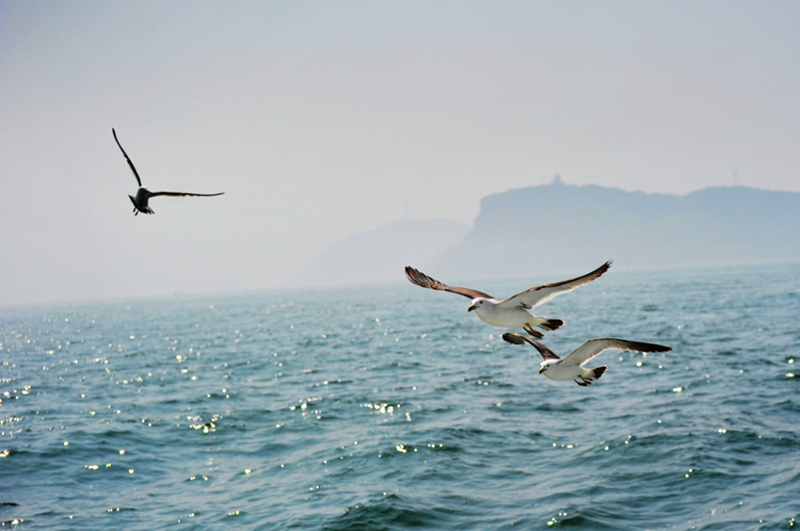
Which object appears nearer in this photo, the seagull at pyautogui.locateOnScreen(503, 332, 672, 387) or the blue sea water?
the seagull at pyautogui.locateOnScreen(503, 332, 672, 387)

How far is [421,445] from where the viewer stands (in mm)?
25266

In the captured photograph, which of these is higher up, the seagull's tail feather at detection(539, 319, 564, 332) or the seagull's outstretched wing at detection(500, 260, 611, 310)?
the seagull's outstretched wing at detection(500, 260, 611, 310)

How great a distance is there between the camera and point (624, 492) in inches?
782

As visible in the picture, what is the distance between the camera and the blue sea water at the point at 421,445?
63.6 feet

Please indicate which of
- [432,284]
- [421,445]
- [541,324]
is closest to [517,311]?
[541,324]

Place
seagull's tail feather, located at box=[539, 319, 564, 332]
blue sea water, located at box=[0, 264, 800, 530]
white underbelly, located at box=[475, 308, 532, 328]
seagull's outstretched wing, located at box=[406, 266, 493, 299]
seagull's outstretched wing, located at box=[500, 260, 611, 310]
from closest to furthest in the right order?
seagull's outstretched wing, located at box=[500, 260, 611, 310] < seagull's tail feather, located at box=[539, 319, 564, 332] < white underbelly, located at box=[475, 308, 532, 328] < seagull's outstretched wing, located at box=[406, 266, 493, 299] < blue sea water, located at box=[0, 264, 800, 530]

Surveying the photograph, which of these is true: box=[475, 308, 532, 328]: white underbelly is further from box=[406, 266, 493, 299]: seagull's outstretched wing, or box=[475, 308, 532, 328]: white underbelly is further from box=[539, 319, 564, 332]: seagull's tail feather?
box=[406, 266, 493, 299]: seagull's outstretched wing

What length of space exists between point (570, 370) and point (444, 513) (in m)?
10.1

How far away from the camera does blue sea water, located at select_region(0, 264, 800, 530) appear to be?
63.6 feet

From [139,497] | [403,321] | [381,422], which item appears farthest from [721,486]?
[403,321]

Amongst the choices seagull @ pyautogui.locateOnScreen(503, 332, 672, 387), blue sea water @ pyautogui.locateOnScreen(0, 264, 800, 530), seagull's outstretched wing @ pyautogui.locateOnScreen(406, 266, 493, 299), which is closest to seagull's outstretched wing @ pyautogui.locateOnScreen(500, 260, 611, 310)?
seagull @ pyautogui.locateOnScreen(503, 332, 672, 387)

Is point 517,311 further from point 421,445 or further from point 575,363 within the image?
point 421,445

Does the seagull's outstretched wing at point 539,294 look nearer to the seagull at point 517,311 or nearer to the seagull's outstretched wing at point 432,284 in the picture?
the seagull at point 517,311

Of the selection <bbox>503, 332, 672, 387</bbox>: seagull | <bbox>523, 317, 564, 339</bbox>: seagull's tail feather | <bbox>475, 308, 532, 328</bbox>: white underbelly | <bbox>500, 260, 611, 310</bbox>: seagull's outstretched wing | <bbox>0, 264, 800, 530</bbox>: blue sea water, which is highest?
<bbox>500, 260, 611, 310</bbox>: seagull's outstretched wing
